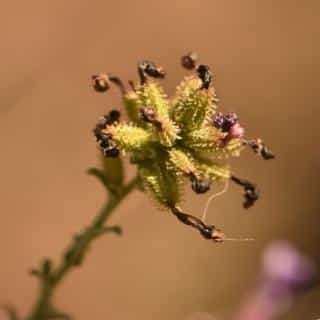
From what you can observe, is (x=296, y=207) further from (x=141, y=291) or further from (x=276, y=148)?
(x=141, y=291)

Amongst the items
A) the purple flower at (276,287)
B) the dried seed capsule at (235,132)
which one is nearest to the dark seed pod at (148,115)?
the dried seed capsule at (235,132)

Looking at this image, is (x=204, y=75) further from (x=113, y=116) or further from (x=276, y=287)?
(x=276, y=287)

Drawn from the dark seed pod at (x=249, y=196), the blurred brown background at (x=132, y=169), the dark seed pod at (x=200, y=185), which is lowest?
the dark seed pod at (x=200, y=185)

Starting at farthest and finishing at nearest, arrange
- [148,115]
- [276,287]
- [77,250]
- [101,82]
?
[276,287] → [77,250] → [101,82] → [148,115]

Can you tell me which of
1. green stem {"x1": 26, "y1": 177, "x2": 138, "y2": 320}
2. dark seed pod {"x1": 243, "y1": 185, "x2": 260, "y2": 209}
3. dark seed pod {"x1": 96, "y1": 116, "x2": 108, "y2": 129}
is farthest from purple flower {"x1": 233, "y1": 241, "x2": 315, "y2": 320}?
dark seed pod {"x1": 96, "y1": 116, "x2": 108, "y2": 129}

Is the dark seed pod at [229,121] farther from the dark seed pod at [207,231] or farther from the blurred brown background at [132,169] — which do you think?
the blurred brown background at [132,169]

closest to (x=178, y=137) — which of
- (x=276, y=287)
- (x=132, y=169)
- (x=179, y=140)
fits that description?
(x=179, y=140)
